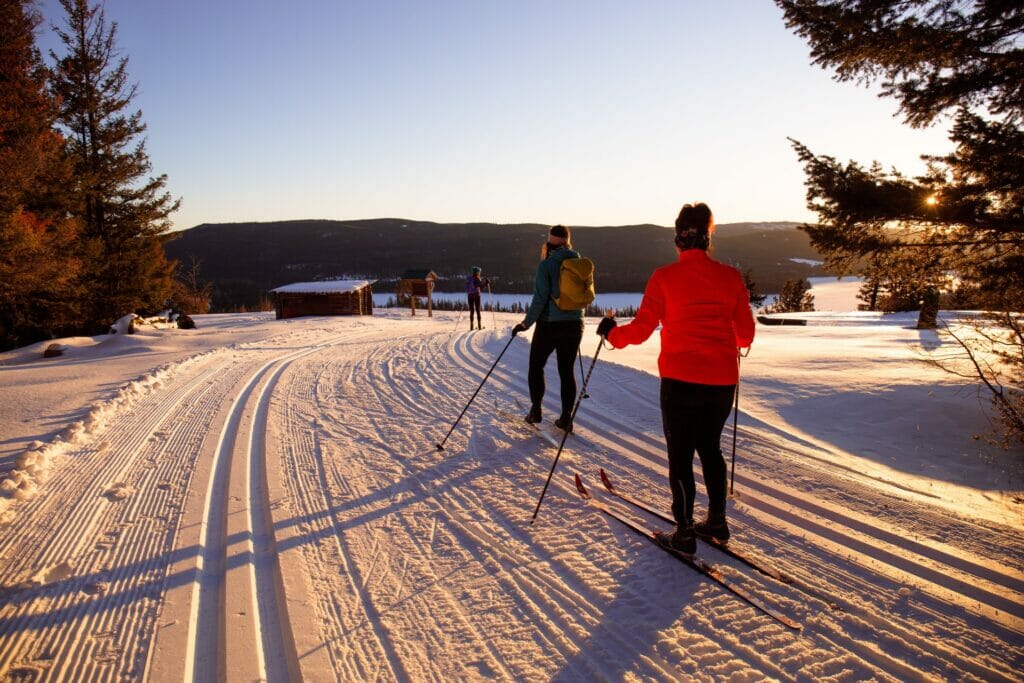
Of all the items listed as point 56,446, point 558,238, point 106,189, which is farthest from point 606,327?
point 106,189

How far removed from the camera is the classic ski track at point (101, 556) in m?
2.36

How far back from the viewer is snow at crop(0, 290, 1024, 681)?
7.62ft

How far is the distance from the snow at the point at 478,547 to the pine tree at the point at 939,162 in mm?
1986

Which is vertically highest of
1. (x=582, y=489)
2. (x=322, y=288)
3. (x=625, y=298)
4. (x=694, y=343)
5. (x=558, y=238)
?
(x=322, y=288)

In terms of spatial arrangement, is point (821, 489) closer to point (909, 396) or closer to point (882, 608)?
point (882, 608)

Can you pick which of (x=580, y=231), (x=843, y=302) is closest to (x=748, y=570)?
(x=843, y=302)

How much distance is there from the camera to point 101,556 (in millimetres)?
3129

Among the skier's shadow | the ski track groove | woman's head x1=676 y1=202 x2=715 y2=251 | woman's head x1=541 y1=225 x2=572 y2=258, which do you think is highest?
woman's head x1=541 y1=225 x2=572 y2=258

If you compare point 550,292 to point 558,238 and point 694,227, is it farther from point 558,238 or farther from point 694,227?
point 694,227

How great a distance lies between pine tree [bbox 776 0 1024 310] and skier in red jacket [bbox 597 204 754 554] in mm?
2857

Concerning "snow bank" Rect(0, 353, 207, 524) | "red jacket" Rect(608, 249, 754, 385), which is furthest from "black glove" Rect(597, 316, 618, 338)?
"snow bank" Rect(0, 353, 207, 524)

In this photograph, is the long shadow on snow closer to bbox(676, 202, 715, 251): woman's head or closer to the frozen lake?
bbox(676, 202, 715, 251): woman's head

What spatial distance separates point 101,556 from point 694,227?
13.2 ft

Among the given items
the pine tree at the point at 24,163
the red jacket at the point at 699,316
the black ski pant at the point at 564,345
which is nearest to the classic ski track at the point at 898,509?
the black ski pant at the point at 564,345
